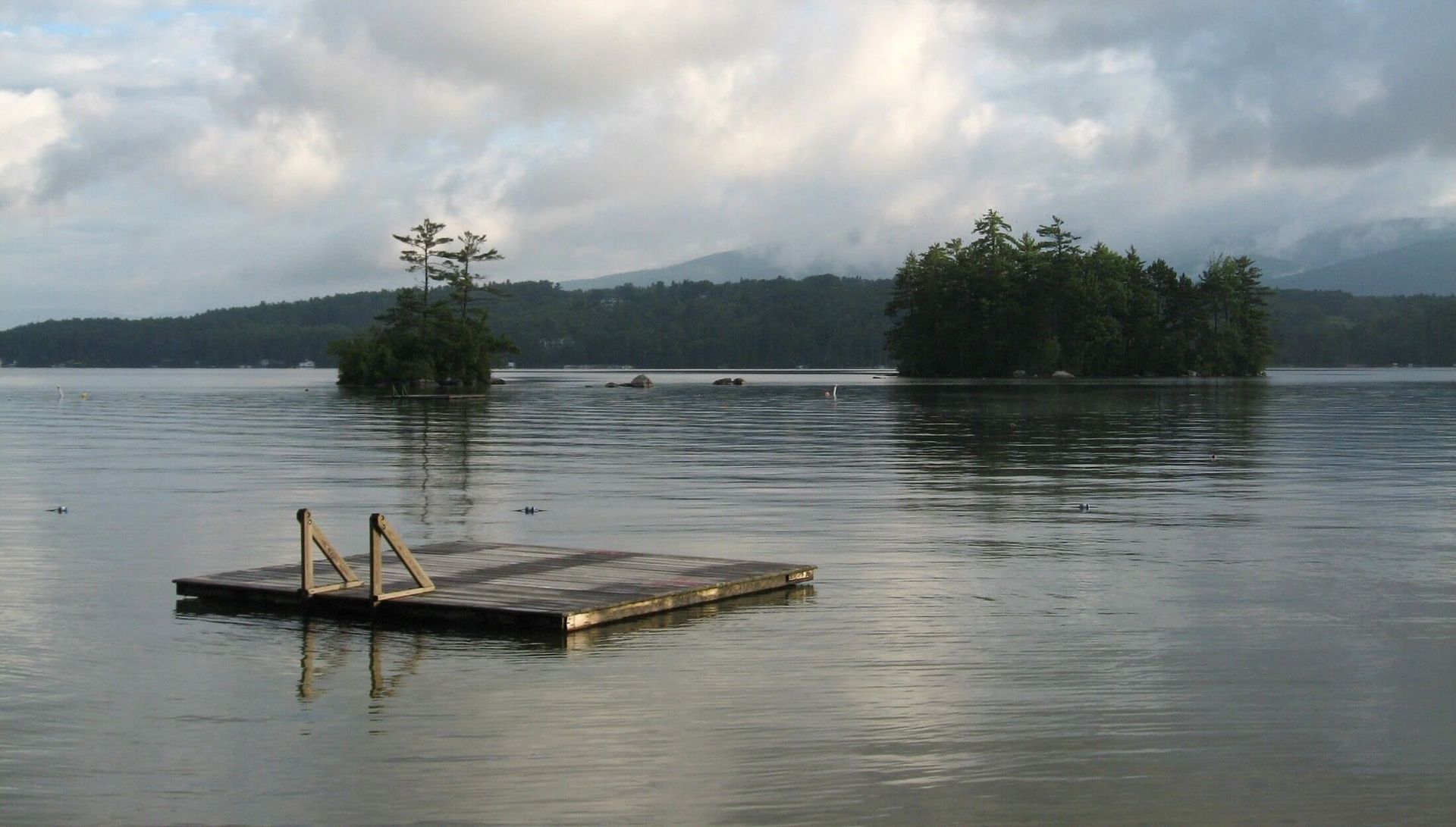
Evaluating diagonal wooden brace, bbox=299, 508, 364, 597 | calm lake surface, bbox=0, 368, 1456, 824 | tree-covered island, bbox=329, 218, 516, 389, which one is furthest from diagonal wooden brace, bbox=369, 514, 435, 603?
tree-covered island, bbox=329, 218, 516, 389

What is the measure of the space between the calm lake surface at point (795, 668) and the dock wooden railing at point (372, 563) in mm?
549

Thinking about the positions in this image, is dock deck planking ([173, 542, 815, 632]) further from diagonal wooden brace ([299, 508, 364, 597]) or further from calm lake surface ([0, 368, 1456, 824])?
calm lake surface ([0, 368, 1456, 824])

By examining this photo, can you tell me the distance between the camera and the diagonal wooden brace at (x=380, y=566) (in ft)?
46.3

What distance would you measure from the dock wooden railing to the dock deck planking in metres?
0.11

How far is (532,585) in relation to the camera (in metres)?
15.2

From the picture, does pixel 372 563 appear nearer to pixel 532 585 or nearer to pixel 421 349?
pixel 532 585

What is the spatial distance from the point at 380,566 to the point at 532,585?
1616 millimetres

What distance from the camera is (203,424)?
2240 inches

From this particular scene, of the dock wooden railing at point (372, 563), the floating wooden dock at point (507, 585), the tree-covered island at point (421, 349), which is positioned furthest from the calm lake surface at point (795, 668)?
the tree-covered island at point (421, 349)

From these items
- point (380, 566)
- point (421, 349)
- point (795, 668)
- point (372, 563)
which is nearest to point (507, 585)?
point (380, 566)

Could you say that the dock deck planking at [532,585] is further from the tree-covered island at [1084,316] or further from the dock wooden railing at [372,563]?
the tree-covered island at [1084,316]

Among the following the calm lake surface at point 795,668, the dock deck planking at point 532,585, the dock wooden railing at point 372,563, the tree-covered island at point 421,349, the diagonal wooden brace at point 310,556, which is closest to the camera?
the calm lake surface at point 795,668

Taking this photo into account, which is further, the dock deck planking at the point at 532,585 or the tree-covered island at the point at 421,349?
the tree-covered island at the point at 421,349

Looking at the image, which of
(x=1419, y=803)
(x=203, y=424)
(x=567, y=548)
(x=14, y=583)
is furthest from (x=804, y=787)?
(x=203, y=424)
